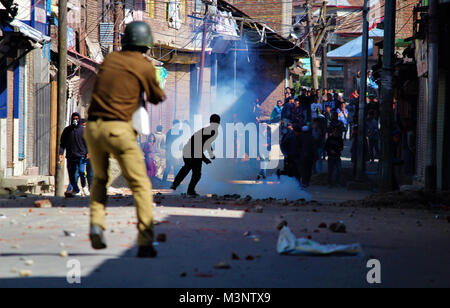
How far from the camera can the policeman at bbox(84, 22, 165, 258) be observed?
6.19 meters

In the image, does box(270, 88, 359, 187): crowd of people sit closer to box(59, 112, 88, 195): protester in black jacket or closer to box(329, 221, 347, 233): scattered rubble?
box(59, 112, 88, 195): protester in black jacket

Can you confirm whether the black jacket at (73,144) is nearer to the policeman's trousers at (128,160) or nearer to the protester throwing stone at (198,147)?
the protester throwing stone at (198,147)

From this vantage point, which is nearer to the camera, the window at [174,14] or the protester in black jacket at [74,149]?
the protester in black jacket at [74,149]

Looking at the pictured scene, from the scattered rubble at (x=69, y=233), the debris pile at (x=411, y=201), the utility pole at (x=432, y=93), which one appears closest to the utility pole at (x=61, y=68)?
the debris pile at (x=411, y=201)

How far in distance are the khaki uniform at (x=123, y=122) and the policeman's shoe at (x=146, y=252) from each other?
0.13ft

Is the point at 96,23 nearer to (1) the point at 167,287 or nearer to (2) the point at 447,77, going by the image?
(2) the point at 447,77

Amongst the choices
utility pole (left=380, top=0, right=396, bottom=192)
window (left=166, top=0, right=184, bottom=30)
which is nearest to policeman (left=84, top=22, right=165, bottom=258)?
utility pole (left=380, top=0, right=396, bottom=192)

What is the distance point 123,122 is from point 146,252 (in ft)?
3.58

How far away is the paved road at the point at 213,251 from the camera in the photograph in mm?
5574

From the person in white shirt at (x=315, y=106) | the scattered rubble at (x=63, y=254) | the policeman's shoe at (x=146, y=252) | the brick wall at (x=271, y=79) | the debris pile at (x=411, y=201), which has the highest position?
the brick wall at (x=271, y=79)

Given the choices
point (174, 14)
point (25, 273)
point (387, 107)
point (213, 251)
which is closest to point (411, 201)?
point (387, 107)

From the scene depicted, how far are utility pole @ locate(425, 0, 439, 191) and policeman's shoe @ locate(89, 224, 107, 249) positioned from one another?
9431 mm

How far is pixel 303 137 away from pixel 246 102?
1741 centimetres

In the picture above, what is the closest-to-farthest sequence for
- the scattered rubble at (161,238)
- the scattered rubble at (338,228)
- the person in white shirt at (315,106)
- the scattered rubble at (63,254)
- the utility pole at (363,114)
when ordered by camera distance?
1. the scattered rubble at (63,254)
2. the scattered rubble at (161,238)
3. the scattered rubble at (338,228)
4. the utility pole at (363,114)
5. the person in white shirt at (315,106)
